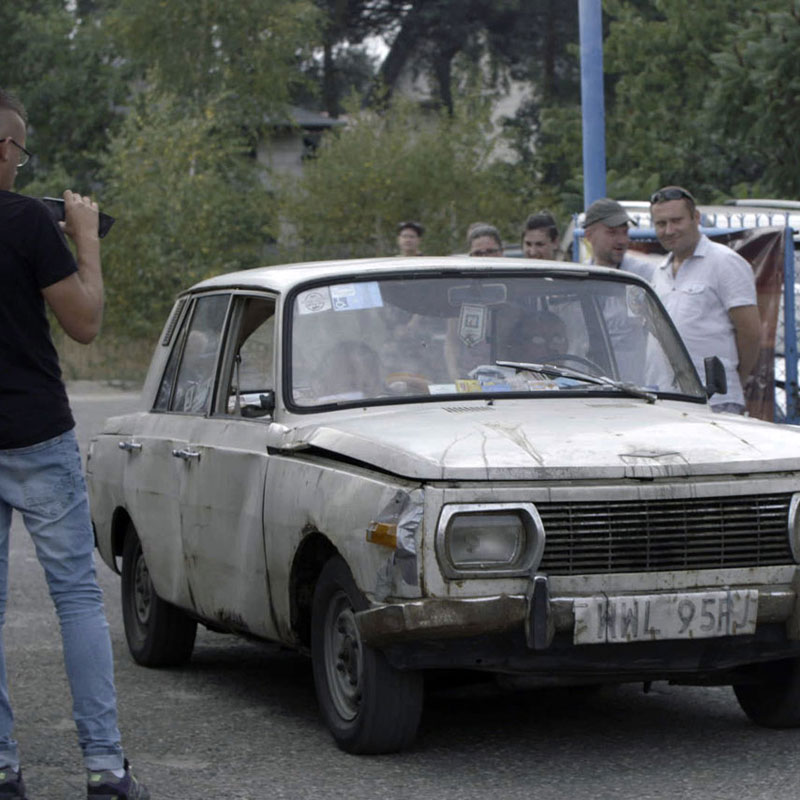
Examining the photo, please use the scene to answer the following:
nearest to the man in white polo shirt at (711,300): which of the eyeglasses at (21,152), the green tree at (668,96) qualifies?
the eyeglasses at (21,152)

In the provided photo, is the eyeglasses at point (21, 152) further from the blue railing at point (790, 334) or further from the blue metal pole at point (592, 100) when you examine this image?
the blue metal pole at point (592, 100)

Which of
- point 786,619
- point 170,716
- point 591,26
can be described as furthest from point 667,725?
point 591,26

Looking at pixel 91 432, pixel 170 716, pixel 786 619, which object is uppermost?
pixel 786 619

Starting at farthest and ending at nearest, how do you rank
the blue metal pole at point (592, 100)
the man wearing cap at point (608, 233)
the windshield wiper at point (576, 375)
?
the blue metal pole at point (592, 100) → the man wearing cap at point (608, 233) → the windshield wiper at point (576, 375)

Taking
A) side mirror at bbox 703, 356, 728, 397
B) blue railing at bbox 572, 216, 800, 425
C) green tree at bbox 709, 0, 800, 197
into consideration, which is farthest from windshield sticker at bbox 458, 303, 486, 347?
green tree at bbox 709, 0, 800, 197

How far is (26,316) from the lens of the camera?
5090 millimetres

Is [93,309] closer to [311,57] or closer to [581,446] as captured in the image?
[581,446]

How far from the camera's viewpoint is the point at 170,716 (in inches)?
267

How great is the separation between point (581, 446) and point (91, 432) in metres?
17.5

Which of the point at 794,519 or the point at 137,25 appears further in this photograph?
the point at 137,25

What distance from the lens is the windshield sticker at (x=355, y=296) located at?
22.3 feet

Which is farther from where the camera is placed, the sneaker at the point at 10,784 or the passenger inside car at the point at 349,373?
the passenger inside car at the point at 349,373

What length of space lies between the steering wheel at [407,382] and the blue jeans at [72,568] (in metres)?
1.72

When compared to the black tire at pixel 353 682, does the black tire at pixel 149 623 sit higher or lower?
lower
